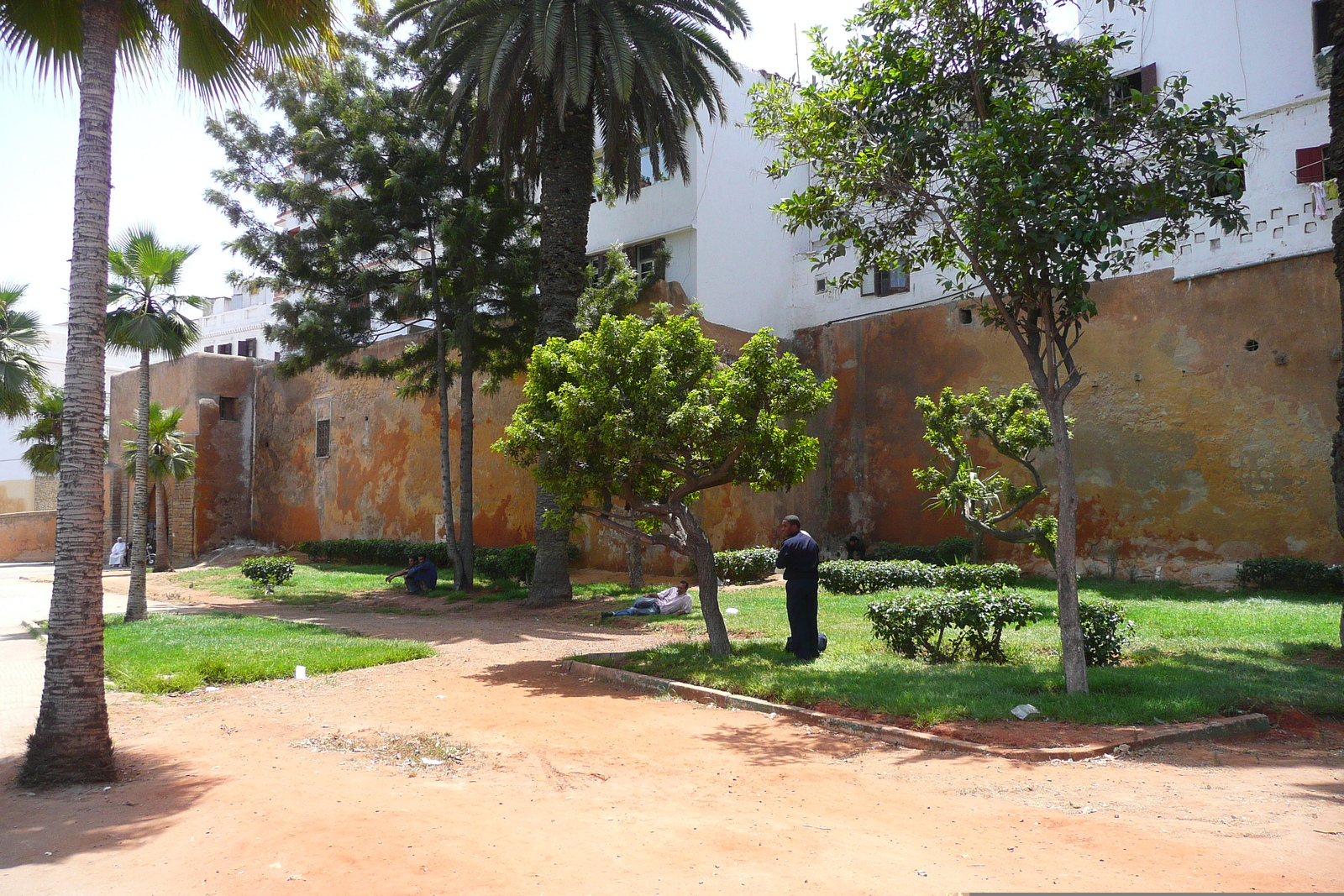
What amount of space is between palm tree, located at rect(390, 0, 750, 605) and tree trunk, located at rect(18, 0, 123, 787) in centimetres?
859

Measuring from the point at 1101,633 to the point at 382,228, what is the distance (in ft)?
53.1

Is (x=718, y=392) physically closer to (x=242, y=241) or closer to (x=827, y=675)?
(x=827, y=675)

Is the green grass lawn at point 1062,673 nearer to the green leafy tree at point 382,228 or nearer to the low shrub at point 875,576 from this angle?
the low shrub at point 875,576

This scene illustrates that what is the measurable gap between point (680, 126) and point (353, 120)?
23.6 ft

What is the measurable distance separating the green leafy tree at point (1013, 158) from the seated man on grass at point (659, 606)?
6.42 m

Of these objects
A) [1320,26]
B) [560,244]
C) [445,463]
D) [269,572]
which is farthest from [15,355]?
[1320,26]

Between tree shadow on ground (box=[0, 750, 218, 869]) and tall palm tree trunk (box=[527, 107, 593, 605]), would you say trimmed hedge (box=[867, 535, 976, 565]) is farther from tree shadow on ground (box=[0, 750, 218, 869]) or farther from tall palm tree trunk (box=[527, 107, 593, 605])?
tree shadow on ground (box=[0, 750, 218, 869])

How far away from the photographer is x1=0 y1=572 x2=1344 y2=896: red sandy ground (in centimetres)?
437

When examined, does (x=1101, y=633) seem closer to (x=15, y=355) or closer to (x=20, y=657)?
(x=20, y=657)

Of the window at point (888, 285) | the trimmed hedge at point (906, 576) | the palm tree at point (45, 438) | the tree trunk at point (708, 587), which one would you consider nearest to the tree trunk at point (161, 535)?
the palm tree at point (45, 438)

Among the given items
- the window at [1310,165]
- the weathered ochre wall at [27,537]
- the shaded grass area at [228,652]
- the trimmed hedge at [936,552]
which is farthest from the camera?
the weathered ochre wall at [27,537]

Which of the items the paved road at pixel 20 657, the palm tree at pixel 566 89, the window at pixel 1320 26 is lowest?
the paved road at pixel 20 657

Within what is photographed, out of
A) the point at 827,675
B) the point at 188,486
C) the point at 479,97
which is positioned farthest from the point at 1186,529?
the point at 188,486

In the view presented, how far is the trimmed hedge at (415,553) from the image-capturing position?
2098 centimetres
